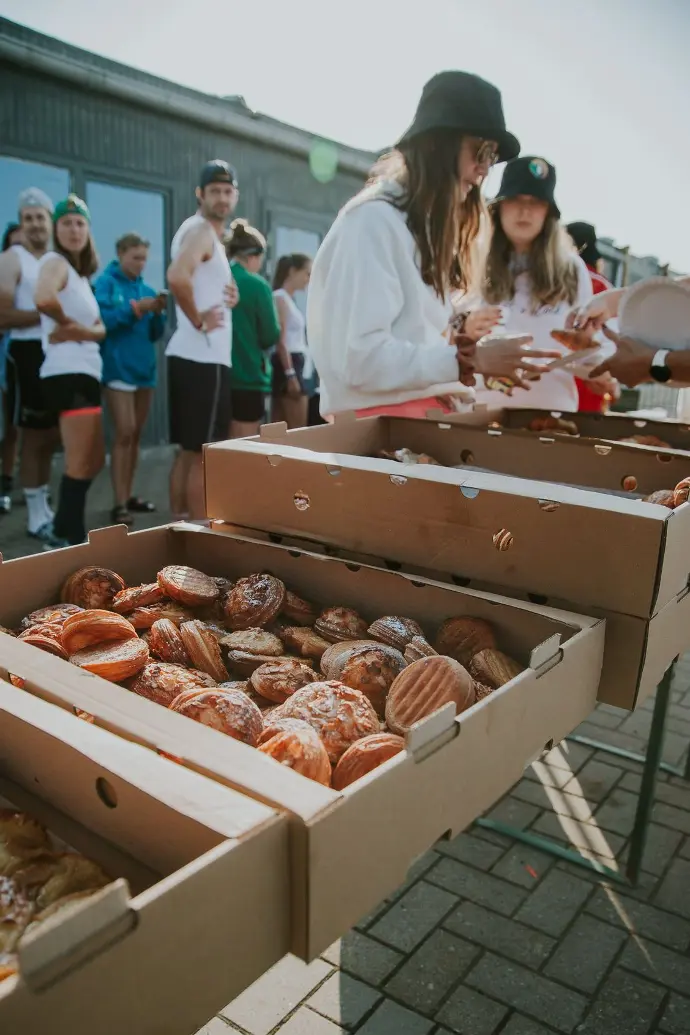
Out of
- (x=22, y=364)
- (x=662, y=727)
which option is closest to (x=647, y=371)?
(x=662, y=727)

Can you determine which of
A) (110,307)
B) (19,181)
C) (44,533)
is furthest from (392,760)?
(19,181)

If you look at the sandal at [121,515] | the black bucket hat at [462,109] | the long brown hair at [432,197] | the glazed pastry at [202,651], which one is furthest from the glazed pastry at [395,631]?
the sandal at [121,515]

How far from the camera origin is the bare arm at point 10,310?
5.14 m

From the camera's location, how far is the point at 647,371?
2.40 m

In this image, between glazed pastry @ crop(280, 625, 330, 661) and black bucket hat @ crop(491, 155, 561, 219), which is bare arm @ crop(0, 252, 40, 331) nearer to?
black bucket hat @ crop(491, 155, 561, 219)

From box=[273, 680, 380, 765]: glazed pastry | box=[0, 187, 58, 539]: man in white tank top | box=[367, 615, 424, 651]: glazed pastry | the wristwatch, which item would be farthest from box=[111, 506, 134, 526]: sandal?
box=[273, 680, 380, 765]: glazed pastry

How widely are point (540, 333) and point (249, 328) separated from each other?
2.54 meters

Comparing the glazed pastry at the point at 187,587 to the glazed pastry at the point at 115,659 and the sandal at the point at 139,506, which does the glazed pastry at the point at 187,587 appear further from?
the sandal at the point at 139,506

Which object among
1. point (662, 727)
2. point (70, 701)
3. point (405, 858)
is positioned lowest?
point (662, 727)

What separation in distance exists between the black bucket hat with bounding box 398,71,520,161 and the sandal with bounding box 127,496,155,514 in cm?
414

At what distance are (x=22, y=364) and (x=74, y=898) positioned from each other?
494 cm

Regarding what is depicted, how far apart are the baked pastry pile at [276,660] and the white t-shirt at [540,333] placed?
1885mm

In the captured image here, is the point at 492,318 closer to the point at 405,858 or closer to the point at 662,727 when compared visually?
the point at 662,727

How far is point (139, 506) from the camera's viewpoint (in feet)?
20.1
